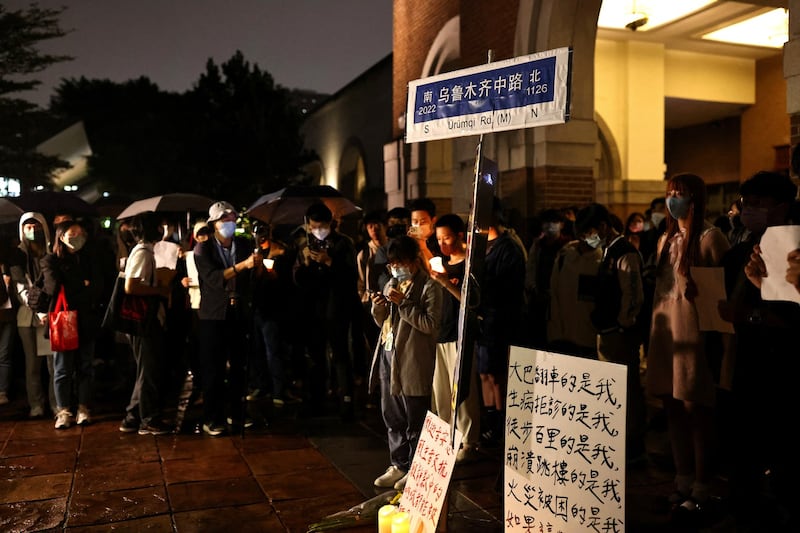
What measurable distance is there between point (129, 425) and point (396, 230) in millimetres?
3430

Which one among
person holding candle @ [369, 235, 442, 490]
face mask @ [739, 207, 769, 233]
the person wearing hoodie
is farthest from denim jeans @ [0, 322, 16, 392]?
face mask @ [739, 207, 769, 233]

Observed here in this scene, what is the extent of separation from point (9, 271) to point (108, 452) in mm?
2893

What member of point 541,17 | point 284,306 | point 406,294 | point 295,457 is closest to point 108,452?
point 295,457

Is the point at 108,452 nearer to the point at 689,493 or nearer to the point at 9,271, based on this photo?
the point at 9,271

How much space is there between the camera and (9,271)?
7973mm

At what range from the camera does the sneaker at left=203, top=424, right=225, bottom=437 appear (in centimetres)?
688

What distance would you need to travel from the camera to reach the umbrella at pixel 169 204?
31.8 feet

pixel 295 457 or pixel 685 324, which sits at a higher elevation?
pixel 685 324

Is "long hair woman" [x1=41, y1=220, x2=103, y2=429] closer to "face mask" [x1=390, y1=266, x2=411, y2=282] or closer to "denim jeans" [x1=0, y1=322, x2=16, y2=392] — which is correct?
"denim jeans" [x1=0, y1=322, x2=16, y2=392]

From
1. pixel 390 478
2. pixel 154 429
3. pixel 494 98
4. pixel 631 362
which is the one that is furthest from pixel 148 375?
pixel 494 98

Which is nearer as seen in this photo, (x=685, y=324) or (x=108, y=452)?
(x=685, y=324)

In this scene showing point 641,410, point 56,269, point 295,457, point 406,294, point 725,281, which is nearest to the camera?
point 725,281

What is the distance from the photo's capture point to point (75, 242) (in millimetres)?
7227

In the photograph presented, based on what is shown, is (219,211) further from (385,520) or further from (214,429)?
(385,520)
